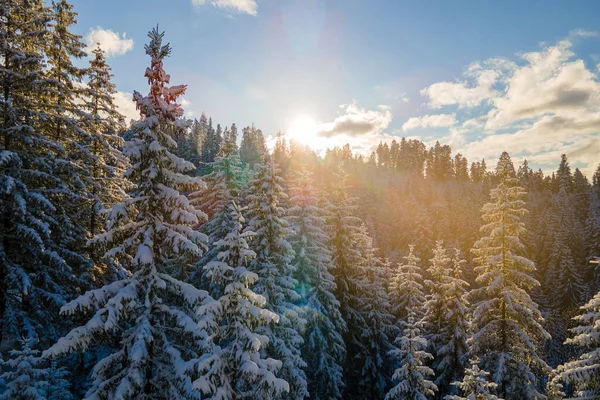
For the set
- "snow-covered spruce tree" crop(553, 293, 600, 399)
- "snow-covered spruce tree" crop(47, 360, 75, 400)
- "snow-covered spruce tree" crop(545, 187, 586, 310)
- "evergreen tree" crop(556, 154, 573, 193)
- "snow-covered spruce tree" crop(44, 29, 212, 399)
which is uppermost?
"evergreen tree" crop(556, 154, 573, 193)

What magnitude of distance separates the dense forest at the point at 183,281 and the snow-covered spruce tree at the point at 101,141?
0.10 metres

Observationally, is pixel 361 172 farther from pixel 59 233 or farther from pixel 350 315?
pixel 59 233

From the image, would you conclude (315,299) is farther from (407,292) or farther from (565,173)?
(565,173)

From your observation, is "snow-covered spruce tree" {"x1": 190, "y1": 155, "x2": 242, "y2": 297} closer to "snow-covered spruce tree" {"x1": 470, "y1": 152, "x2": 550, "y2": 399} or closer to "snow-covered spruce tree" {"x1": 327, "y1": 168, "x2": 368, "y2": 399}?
"snow-covered spruce tree" {"x1": 327, "y1": 168, "x2": 368, "y2": 399}

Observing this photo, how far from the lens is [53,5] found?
17594mm

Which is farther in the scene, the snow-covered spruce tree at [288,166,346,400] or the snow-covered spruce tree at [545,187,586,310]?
the snow-covered spruce tree at [545,187,586,310]

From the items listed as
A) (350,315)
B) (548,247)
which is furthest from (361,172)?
(350,315)

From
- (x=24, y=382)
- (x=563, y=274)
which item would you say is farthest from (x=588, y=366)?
(x=563, y=274)

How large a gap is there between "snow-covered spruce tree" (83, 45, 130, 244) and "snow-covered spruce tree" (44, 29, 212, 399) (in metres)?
8.19

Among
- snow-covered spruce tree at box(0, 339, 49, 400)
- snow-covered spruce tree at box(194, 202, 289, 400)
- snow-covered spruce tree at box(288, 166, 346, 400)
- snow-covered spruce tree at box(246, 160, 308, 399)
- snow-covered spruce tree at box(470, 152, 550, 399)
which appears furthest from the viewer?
snow-covered spruce tree at box(288, 166, 346, 400)

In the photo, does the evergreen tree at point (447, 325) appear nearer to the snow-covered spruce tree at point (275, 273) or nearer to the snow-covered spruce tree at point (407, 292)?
the snow-covered spruce tree at point (407, 292)

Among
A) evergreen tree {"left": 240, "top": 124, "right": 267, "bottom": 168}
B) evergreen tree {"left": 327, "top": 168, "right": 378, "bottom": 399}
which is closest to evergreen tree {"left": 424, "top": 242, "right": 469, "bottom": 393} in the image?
evergreen tree {"left": 327, "top": 168, "right": 378, "bottom": 399}

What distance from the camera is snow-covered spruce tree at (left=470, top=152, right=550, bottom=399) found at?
16922 millimetres

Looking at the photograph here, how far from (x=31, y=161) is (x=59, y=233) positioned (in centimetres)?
337
